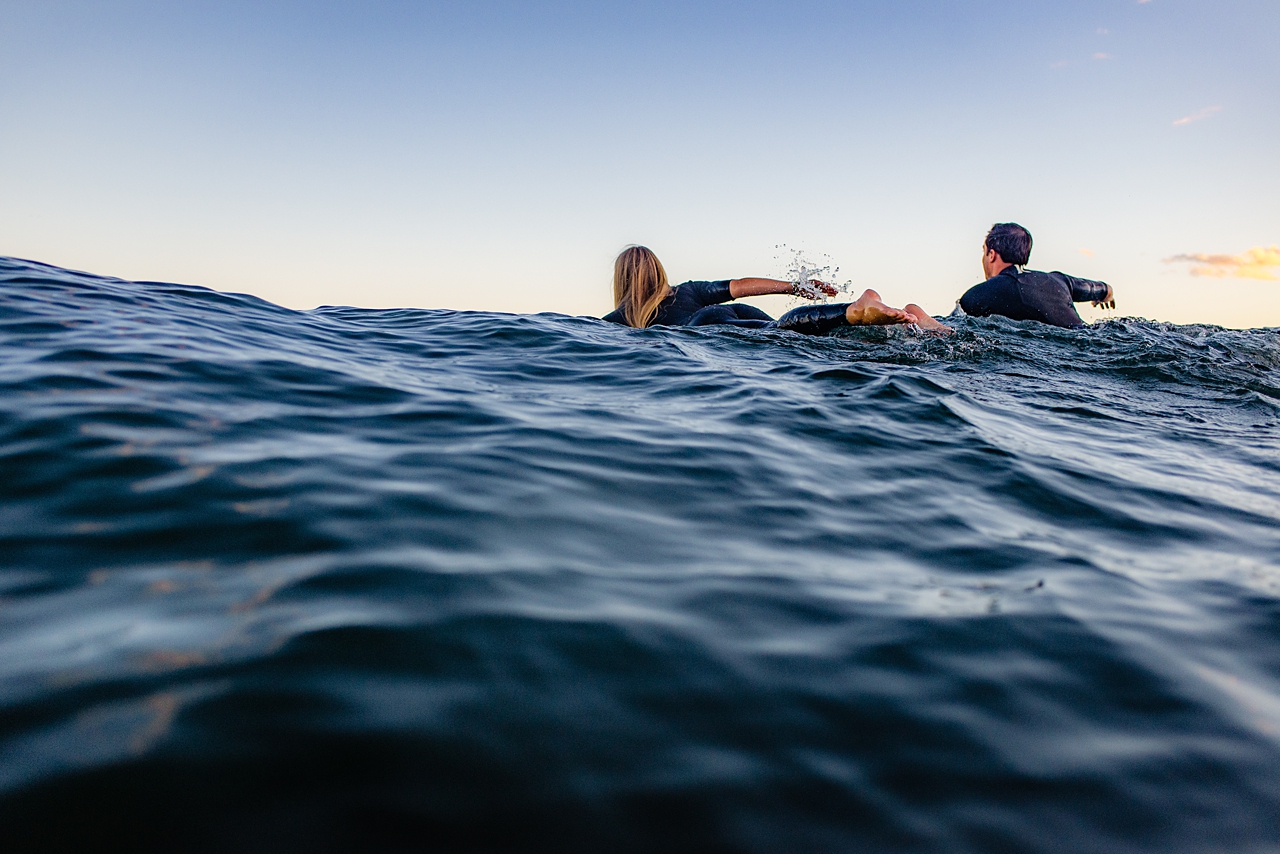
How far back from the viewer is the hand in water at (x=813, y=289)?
28.8 feet

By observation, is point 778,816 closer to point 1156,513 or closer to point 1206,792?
point 1206,792

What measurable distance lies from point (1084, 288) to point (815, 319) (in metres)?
4.59

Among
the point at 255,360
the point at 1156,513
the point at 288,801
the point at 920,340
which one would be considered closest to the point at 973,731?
the point at 288,801

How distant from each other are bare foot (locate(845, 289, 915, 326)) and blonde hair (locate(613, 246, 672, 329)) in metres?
2.23

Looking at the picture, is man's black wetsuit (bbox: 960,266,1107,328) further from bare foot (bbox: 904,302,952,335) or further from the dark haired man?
bare foot (bbox: 904,302,952,335)

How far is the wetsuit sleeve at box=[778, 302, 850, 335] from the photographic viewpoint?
316 inches

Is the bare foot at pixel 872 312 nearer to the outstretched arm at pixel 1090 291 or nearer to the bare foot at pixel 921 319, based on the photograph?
the bare foot at pixel 921 319

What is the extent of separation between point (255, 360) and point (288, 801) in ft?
13.7

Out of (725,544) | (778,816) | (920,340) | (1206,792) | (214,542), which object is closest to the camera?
(778,816)

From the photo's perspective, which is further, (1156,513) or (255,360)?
(255,360)

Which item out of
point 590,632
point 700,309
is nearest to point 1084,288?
point 700,309

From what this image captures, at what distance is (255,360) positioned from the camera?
473 cm

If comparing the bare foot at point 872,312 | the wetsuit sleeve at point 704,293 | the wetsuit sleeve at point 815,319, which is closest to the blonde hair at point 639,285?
the wetsuit sleeve at point 704,293

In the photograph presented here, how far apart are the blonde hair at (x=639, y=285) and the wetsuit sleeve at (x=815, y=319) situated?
58.2 inches
